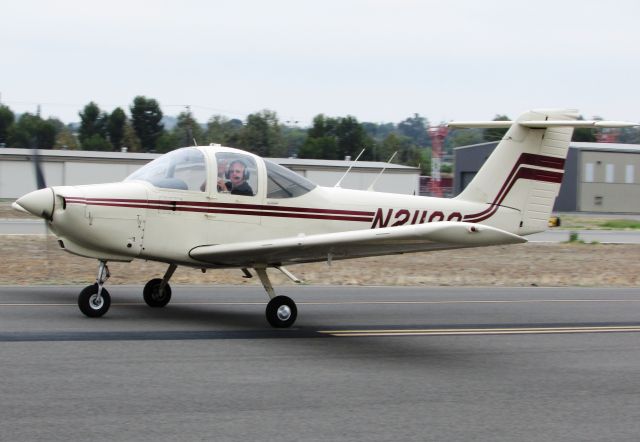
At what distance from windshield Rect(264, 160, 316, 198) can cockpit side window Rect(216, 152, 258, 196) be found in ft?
0.72

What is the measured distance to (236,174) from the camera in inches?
448

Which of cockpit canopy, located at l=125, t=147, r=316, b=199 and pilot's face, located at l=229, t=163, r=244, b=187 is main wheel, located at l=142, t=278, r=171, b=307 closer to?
cockpit canopy, located at l=125, t=147, r=316, b=199

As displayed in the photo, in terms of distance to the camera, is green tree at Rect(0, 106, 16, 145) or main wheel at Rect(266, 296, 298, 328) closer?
main wheel at Rect(266, 296, 298, 328)

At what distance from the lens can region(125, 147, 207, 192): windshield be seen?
1116 cm

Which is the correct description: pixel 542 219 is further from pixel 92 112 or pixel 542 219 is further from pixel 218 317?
pixel 92 112

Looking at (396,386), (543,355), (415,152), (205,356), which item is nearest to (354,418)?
(396,386)

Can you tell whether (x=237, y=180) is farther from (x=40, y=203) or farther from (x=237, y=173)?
(x=40, y=203)

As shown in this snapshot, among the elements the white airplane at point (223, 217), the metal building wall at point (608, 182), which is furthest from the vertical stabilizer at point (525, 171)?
the metal building wall at point (608, 182)

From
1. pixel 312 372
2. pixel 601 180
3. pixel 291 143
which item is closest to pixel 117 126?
pixel 291 143

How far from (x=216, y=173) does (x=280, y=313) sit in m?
1.93

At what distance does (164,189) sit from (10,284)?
526 cm

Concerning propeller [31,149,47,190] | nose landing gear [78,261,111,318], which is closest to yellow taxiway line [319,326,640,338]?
nose landing gear [78,261,111,318]

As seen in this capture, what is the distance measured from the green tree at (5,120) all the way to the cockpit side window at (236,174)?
85074 millimetres

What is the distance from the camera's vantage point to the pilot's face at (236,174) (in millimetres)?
11367
